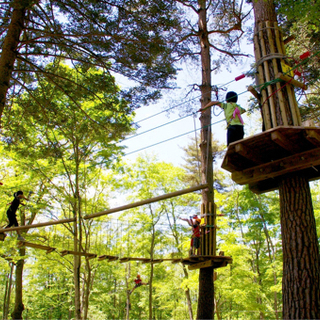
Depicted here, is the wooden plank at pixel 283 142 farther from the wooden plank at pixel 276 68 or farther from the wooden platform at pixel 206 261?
the wooden platform at pixel 206 261

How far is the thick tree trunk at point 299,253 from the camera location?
2.77 metres

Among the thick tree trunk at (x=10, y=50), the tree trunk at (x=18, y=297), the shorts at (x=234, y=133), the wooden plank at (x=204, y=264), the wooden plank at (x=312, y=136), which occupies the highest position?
the thick tree trunk at (x=10, y=50)

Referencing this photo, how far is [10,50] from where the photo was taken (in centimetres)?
468

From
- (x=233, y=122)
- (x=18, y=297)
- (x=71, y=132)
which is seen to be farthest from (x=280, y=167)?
(x=18, y=297)

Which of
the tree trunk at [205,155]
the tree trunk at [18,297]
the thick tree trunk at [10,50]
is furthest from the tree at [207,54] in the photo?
the tree trunk at [18,297]

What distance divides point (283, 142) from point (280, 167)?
391 mm

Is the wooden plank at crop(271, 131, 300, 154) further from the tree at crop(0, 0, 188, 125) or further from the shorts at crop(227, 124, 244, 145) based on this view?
the tree at crop(0, 0, 188, 125)

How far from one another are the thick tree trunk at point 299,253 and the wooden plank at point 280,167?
18 centimetres

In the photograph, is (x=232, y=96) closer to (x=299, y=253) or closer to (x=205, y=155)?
(x=205, y=155)

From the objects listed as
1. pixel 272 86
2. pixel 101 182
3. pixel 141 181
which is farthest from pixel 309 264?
pixel 141 181

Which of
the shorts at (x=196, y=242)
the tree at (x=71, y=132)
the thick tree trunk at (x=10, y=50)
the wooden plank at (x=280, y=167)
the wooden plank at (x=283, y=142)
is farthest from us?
the tree at (x=71, y=132)

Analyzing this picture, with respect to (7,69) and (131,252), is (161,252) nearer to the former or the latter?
(131,252)

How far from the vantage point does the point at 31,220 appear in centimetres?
1087

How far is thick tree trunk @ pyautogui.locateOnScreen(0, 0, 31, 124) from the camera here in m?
4.50
